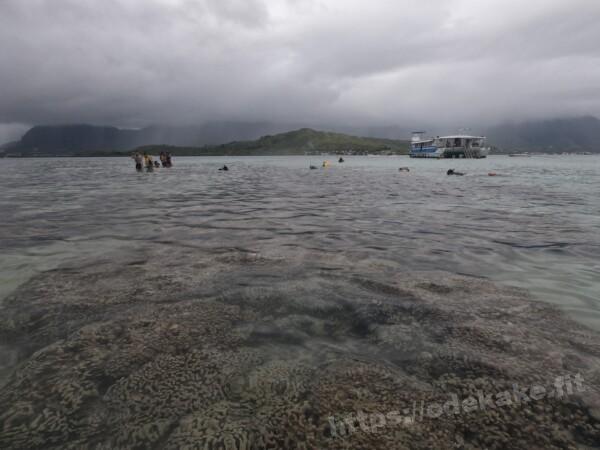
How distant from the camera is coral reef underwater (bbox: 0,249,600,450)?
3018mm

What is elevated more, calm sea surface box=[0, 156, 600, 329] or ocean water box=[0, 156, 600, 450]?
ocean water box=[0, 156, 600, 450]

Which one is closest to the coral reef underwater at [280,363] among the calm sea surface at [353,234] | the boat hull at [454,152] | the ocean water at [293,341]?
the ocean water at [293,341]

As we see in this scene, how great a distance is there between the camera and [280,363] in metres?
4.07

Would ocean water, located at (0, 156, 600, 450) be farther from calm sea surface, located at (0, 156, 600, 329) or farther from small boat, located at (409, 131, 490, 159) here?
small boat, located at (409, 131, 490, 159)

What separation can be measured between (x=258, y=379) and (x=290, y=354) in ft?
2.15

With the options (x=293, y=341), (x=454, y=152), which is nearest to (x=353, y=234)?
(x=293, y=341)

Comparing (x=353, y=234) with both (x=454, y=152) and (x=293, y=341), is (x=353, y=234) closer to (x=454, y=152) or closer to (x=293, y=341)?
(x=293, y=341)

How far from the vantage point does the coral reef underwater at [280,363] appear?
3.02 metres

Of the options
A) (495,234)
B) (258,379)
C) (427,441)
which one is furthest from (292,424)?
(495,234)

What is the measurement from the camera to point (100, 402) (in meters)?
3.37

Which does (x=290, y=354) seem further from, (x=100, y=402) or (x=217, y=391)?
(x=100, y=402)

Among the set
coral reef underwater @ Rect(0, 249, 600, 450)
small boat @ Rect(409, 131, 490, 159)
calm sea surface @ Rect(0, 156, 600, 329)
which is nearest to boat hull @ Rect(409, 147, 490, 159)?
small boat @ Rect(409, 131, 490, 159)

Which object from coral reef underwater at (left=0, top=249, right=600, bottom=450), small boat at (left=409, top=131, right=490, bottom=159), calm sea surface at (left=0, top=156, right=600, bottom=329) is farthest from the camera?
small boat at (left=409, top=131, right=490, bottom=159)

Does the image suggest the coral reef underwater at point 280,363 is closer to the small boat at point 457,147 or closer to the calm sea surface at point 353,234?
the calm sea surface at point 353,234
